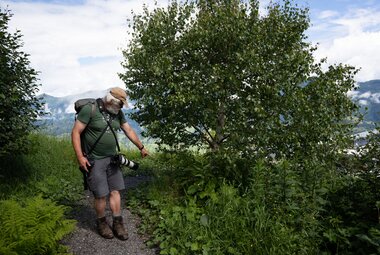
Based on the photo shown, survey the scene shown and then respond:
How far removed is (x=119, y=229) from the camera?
6.86 meters

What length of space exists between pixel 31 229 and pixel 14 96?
169 inches

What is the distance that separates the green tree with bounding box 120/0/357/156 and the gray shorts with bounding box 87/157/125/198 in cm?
220

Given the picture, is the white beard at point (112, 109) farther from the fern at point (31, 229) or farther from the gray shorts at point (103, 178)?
the fern at point (31, 229)

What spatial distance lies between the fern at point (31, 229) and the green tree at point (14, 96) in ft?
10.1

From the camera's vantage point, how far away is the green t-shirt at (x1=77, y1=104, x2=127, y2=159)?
20.7ft

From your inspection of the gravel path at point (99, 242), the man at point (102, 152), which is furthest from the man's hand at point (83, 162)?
the gravel path at point (99, 242)

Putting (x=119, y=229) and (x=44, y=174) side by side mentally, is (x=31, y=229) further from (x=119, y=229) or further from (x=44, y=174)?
(x=44, y=174)

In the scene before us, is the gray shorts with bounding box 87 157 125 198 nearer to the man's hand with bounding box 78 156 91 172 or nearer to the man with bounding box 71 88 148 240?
the man with bounding box 71 88 148 240

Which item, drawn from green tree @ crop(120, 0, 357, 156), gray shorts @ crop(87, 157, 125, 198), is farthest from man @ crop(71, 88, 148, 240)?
green tree @ crop(120, 0, 357, 156)

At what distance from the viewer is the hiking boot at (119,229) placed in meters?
6.82

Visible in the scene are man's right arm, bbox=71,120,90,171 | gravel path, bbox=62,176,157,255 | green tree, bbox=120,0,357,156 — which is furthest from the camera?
green tree, bbox=120,0,357,156

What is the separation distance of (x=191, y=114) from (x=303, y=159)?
113 inches

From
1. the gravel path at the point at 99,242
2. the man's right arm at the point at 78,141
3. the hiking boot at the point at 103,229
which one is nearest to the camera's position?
the man's right arm at the point at 78,141

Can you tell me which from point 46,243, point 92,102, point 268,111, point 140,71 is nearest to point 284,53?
point 268,111
